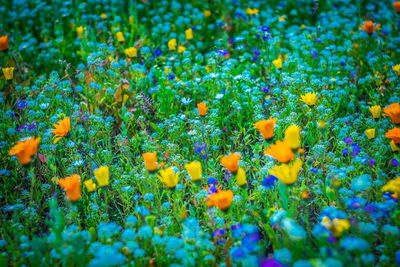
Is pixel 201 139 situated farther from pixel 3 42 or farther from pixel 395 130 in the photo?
pixel 3 42

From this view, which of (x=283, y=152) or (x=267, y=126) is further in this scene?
(x=267, y=126)

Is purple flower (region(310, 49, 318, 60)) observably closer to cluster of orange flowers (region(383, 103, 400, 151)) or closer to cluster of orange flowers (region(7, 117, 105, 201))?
cluster of orange flowers (region(383, 103, 400, 151))

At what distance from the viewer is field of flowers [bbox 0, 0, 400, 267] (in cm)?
180

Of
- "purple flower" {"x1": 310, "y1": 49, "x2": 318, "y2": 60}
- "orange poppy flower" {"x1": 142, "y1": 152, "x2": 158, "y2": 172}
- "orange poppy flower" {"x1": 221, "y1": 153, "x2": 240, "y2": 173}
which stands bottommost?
"orange poppy flower" {"x1": 221, "y1": 153, "x2": 240, "y2": 173}

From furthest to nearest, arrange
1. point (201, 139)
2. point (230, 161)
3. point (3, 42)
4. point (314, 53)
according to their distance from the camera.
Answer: point (314, 53) → point (3, 42) → point (201, 139) → point (230, 161)

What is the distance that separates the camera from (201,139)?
2.81 m

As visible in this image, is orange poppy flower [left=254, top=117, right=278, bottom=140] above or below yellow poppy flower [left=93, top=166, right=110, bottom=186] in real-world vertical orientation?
above

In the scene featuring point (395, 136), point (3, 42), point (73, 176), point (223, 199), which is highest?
point (3, 42)

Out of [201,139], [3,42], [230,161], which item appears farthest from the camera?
[3,42]

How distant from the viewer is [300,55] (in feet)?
13.1

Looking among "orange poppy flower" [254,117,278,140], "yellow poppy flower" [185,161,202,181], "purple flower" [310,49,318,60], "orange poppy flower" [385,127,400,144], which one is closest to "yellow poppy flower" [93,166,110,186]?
"yellow poppy flower" [185,161,202,181]

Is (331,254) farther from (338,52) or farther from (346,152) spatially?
(338,52)

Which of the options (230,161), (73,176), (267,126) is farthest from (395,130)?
(73,176)

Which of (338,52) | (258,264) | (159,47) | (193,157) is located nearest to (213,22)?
(159,47)
